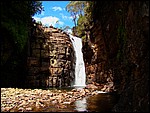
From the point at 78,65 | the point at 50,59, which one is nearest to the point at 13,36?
the point at 50,59

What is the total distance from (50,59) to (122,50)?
549 inches

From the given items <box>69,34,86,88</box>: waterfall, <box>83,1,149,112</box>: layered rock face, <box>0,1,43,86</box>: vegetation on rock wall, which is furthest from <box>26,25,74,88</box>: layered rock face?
<box>83,1,149,112</box>: layered rock face

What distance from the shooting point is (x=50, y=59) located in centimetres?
2778

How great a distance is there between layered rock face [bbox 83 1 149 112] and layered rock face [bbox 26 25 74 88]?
3.60m

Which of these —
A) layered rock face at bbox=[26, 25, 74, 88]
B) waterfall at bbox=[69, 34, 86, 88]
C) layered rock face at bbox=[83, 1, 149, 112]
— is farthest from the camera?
waterfall at bbox=[69, 34, 86, 88]

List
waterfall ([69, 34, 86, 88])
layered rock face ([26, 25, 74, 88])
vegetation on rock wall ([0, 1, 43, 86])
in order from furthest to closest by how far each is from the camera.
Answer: waterfall ([69, 34, 86, 88]) < layered rock face ([26, 25, 74, 88]) < vegetation on rock wall ([0, 1, 43, 86])

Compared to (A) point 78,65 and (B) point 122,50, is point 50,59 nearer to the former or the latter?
(A) point 78,65

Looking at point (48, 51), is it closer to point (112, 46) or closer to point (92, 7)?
point (92, 7)

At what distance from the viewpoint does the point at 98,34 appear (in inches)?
871

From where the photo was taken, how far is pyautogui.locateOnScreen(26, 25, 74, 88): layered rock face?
25.8 meters

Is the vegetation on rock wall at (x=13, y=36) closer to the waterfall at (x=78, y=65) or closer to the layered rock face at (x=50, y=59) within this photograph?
the layered rock face at (x=50, y=59)

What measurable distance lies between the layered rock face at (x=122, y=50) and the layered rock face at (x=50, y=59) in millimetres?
3602

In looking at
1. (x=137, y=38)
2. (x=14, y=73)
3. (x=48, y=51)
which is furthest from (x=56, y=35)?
(x=137, y=38)

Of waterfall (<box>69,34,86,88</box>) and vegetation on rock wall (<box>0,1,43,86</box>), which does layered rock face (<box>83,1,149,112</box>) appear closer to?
waterfall (<box>69,34,86,88</box>)
